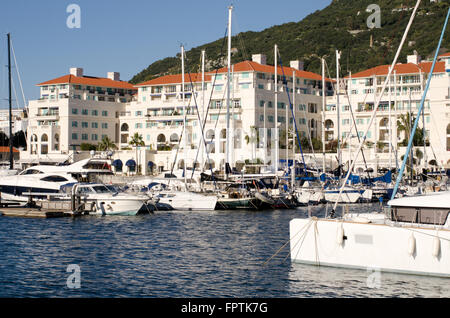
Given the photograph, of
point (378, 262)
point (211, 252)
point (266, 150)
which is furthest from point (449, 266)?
point (266, 150)

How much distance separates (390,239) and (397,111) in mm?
90133

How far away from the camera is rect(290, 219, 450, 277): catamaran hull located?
23203 mm

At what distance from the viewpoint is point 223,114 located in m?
107

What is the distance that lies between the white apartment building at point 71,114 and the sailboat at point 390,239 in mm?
94878

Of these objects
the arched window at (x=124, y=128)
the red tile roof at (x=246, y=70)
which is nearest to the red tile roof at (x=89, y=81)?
the arched window at (x=124, y=128)

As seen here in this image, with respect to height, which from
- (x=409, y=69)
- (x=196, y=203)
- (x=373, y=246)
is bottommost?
(x=196, y=203)

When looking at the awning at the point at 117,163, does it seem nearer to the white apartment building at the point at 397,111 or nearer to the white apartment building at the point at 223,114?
the white apartment building at the point at 223,114

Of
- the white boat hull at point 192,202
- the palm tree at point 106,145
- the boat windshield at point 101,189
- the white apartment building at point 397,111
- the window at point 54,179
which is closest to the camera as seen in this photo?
the boat windshield at point 101,189

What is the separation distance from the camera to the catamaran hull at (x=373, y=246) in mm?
23203

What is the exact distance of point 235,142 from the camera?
106m

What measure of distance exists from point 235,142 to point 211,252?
73697 millimetres

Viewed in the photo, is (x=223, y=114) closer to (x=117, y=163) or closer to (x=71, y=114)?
(x=117, y=163)

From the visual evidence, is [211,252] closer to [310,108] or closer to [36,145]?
[310,108]

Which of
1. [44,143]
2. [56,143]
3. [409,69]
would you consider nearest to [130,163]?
[56,143]
